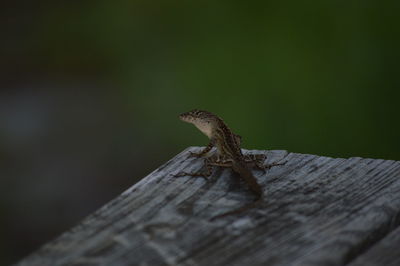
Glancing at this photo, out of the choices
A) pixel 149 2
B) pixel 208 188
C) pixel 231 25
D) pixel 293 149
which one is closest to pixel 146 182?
pixel 208 188

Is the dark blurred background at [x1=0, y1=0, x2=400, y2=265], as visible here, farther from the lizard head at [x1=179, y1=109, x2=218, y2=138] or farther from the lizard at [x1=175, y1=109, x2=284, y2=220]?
the lizard at [x1=175, y1=109, x2=284, y2=220]

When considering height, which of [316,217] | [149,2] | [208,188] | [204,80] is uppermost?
[149,2]

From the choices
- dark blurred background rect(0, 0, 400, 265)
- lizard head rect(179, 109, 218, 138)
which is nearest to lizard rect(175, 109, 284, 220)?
lizard head rect(179, 109, 218, 138)

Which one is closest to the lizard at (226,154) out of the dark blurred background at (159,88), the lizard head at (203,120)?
the lizard head at (203,120)

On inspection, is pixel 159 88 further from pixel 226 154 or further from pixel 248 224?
pixel 248 224

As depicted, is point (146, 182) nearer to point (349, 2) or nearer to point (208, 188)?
point (208, 188)

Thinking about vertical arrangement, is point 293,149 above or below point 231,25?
below

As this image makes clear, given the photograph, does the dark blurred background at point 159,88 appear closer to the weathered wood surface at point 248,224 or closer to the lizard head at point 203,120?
the lizard head at point 203,120
